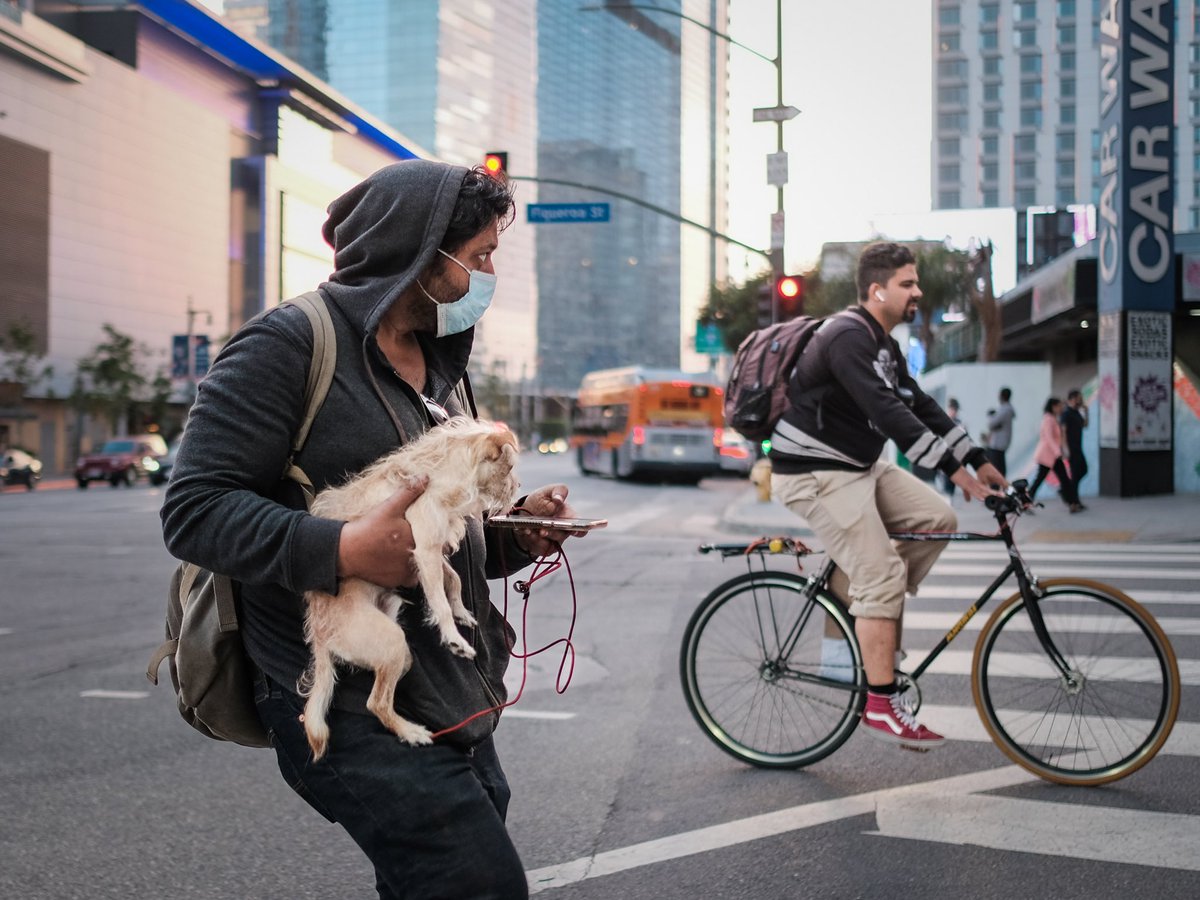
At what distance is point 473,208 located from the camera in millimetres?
2057

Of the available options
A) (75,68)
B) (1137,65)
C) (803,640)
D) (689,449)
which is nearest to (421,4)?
(75,68)

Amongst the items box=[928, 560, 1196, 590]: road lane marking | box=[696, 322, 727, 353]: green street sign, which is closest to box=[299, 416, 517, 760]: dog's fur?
box=[928, 560, 1196, 590]: road lane marking

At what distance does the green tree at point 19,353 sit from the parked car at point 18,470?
1142cm

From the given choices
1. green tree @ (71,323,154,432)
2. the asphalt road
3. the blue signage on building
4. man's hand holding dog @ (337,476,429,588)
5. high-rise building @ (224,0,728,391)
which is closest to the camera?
man's hand holding dog @ (337,476,429,588)

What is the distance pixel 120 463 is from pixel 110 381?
17054mm

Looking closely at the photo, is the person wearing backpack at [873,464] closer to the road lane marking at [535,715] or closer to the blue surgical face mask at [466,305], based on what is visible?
the road lane marking at [535,715]

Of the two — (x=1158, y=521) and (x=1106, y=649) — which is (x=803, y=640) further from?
(x=1158, y=521)

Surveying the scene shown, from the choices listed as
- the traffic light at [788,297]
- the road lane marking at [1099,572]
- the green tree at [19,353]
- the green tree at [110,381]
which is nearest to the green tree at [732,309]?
the green tree at [110,381]

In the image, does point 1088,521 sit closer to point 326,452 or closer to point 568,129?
point 326,452

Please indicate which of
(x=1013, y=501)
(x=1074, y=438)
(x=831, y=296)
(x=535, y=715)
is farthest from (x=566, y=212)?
(x=831, y=296)

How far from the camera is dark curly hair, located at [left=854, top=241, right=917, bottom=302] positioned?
4.64 m

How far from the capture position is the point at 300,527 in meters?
1.76

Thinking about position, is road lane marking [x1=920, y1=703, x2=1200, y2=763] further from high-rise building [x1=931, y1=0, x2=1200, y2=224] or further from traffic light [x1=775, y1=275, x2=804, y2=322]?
high-rise building [x1=931, y1=0, x2=1200, y2=224]

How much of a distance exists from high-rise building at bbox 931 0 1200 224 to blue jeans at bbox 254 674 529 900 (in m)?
113
